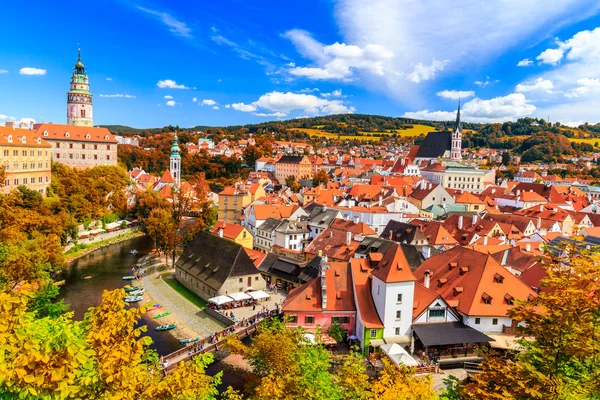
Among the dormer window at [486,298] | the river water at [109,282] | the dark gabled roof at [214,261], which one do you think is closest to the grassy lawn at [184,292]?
the dark gabled roof at [214,261]

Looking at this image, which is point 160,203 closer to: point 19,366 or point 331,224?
point 331,224

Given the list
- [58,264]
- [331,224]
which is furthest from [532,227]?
[58,264]

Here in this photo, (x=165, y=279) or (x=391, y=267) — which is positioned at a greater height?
(x=391, y=267)

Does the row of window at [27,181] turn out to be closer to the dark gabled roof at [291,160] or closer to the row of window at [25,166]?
the row of window at [25,166]

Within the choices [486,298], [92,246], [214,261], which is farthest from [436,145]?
[486,298]

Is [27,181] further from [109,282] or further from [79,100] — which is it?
[79,100]
